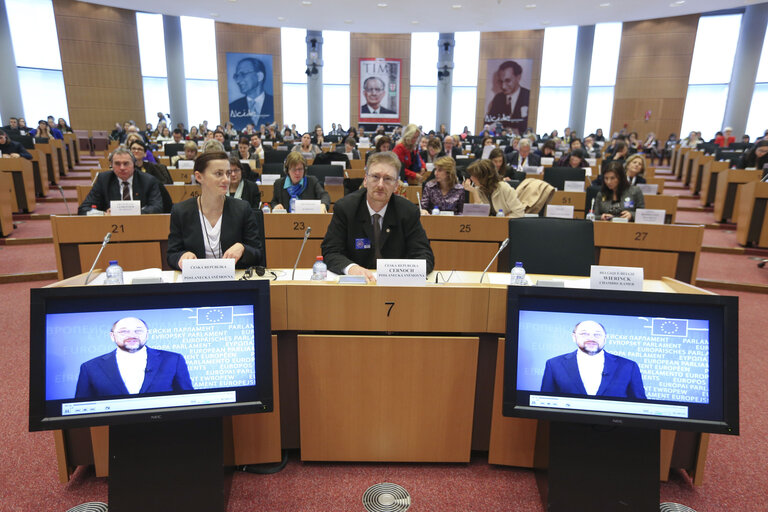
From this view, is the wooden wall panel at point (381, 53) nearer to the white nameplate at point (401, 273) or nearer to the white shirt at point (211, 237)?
the white shirt at point (211, 237)

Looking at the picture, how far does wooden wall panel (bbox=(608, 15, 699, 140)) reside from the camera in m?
15.0

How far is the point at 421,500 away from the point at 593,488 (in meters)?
0.64

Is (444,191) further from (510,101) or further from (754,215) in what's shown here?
(510,101)

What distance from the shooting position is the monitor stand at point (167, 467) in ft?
5.18

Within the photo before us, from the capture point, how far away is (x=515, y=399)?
1464 mm

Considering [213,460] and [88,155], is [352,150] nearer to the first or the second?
[213,460]

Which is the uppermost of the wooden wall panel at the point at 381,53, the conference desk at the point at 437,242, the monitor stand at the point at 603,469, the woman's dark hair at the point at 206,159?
the wooden wall panel at the point at 381,53

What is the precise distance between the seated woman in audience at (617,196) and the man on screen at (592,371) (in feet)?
10.2

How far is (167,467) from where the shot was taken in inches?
63.1

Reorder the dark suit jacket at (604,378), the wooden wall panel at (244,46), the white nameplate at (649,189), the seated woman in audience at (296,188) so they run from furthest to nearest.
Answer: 1. the wooden wall panel at (244,46)
2. the white nameplate at (649,189)
3. the seated woman in audience at (296,188)
4. the dark suit jacket at (604,378)

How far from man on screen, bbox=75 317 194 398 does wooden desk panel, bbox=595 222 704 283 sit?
3.59 metres

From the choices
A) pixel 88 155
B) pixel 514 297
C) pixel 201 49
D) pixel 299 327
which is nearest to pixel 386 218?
pixel 299 327

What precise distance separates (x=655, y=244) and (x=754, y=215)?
2.84 m

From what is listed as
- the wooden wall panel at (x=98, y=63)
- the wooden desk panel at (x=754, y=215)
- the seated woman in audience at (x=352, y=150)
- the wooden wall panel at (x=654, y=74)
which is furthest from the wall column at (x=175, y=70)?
the wooden desk panel at (x=754, y=215)
